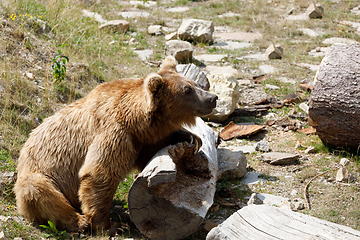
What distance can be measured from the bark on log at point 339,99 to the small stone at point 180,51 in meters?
4.43

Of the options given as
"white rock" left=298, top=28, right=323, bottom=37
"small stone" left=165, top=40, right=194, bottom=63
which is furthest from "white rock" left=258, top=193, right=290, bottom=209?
"white rock" left=298, top=28, right=323, bottom=37

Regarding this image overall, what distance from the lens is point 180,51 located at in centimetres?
913

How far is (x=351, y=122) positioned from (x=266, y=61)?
15.9 feet

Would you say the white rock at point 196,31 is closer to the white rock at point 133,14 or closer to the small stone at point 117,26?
the small stone at point 117,26

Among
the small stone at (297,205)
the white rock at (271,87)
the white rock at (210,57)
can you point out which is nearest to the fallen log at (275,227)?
the small stone at (297,205)

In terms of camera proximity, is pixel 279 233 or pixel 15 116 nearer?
pixel 279 233

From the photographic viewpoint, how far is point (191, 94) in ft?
13.6

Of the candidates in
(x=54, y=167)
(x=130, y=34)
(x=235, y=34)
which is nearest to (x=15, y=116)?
(x=54, y=167)

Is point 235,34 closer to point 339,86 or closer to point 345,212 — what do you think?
point 339,86

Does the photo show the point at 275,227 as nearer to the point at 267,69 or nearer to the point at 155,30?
the point at 267,69

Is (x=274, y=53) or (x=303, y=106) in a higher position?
(x=274, y=53)

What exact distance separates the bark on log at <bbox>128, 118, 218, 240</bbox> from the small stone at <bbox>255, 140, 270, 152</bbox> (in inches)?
78.6

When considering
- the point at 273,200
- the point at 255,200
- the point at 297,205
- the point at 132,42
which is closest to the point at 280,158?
the point at 273,200

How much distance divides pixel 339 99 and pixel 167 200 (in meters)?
3.03
